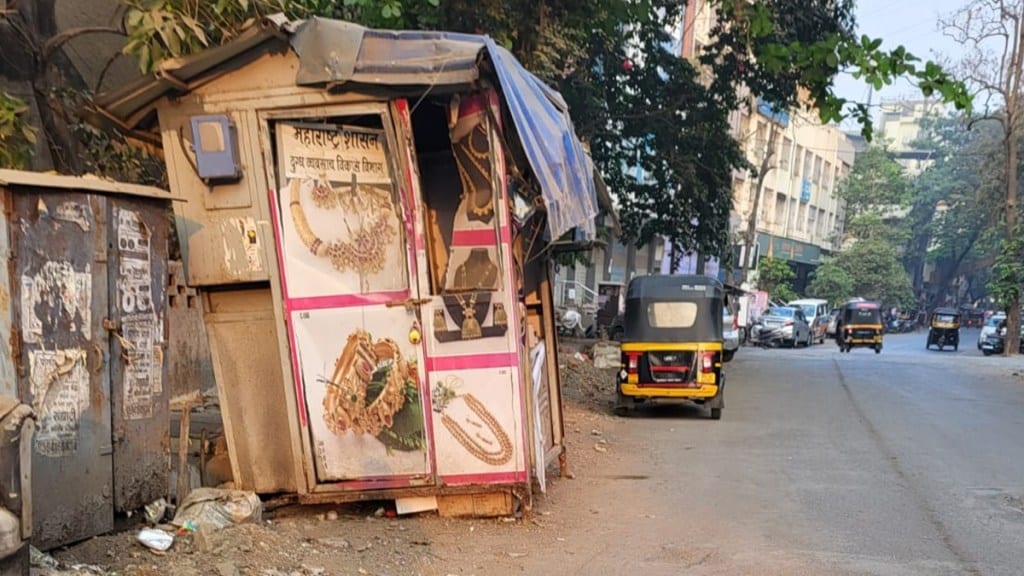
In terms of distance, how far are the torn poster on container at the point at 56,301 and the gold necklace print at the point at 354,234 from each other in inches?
56.9

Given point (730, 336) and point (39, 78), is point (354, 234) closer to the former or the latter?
point (39, 78)

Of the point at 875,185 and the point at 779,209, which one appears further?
the point at 875,185

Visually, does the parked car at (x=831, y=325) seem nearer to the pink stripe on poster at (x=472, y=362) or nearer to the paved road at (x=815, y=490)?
the paved road at (x=815, y=490)

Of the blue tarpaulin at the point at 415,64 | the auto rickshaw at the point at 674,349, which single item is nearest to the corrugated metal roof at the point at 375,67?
the blue tarpaulin at the point at 415,64

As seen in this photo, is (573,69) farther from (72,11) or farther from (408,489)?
(408,489)

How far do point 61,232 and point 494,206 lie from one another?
8.43 feet

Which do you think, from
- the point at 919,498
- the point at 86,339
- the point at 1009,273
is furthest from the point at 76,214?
the point at 1009,273

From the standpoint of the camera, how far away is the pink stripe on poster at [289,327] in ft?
18.5

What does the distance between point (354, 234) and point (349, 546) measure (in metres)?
2.06

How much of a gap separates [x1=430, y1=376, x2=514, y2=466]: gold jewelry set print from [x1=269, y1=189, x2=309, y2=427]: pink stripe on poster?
0.90 metres

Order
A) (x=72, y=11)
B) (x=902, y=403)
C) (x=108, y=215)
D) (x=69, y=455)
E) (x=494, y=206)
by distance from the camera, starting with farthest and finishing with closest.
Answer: (x=902, y=403), (x=72, y=11), (x=494, y=206), (x=108, y=215), (x=69, y=455)

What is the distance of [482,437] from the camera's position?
18.7ft

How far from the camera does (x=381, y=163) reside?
5695 millimetres

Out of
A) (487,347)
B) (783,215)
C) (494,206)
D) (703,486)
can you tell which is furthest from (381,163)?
(783,215)
